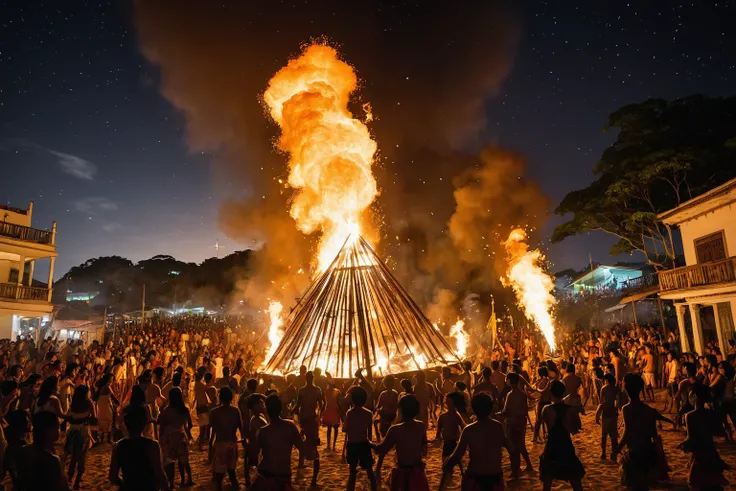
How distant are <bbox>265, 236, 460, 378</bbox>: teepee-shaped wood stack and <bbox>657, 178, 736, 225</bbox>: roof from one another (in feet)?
38.0

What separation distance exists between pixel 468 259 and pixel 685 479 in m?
31.7

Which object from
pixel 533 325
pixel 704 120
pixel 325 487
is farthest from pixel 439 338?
pixel 533 325

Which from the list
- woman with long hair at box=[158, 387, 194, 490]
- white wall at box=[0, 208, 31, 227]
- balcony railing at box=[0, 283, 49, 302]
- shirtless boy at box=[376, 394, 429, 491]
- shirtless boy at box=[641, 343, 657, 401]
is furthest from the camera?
white wall at box=[0, 208, 31, 227]

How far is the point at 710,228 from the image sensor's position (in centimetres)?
1828

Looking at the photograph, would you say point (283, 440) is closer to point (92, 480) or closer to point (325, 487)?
point (325, 487)

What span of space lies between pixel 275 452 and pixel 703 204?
19533mm

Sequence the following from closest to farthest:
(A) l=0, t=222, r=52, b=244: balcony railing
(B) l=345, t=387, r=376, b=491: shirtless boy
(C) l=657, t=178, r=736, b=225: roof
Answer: (B) l=345, t=387, r=376, b=491: shirtless boy < (C) l=657, t=178, r=736, b=225: roof < (A) l=0, t=222, r=52, b=244: balcony railing

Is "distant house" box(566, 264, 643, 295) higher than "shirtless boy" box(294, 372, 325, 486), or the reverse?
"distant house" box(566, 264, 643, 295)

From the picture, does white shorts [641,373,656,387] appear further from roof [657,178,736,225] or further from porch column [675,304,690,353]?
porch column [675,304,690,353]

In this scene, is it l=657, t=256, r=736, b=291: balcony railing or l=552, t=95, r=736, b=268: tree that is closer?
l=657, t=256, r=736, b=291: balcony railing

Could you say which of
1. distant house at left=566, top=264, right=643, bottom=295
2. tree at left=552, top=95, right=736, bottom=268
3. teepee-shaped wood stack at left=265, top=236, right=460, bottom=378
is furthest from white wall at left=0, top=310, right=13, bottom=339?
distant house at left=566, top=264, right=643, bottom=295

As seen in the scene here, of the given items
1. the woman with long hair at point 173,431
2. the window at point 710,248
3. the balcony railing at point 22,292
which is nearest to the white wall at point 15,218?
the balcony railing at point 22,292

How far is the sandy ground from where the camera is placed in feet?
23.6

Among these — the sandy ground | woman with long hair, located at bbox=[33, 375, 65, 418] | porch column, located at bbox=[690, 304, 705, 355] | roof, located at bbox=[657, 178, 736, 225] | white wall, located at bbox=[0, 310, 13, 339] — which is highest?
roof, located at bbox=[657, 178, 736, 225]
